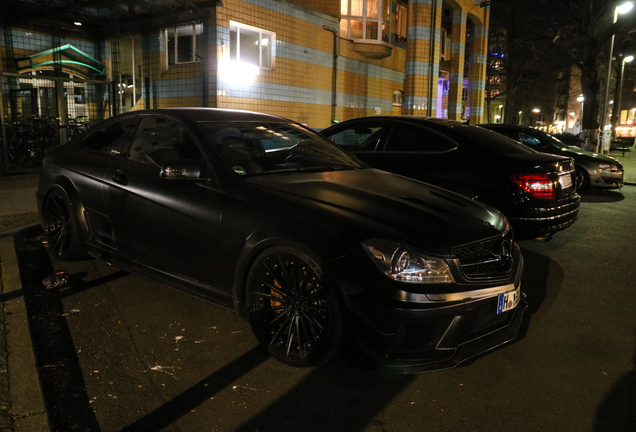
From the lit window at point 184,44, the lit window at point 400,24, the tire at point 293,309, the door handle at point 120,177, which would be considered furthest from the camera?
the lit window at point 400,24

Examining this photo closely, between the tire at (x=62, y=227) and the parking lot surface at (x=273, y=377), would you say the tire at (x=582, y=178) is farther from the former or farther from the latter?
the tire at (x=62, y=227)

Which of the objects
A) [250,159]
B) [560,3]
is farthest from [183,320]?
[560,3]

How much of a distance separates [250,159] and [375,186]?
3.22ft

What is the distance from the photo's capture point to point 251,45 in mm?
13570

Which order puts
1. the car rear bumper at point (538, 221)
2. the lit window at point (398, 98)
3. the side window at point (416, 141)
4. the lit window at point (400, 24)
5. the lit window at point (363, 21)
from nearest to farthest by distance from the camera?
the car rear bumper at point (538, 221), the side window at point (416, 141), the lit window at point (363, 21), the lit window at point (400, 24), the lit window at point (398, 98)

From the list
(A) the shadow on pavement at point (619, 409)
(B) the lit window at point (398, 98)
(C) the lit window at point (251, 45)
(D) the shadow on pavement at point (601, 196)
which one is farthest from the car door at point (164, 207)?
(B) the lit window at point (398, 98)

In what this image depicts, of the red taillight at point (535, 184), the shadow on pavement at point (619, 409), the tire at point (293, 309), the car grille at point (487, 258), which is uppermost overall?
the red taillight at point (535, 184)

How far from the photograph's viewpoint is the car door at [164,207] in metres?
3.73

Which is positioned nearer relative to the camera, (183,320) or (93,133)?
(183,320)

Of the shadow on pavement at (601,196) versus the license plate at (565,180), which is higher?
the license plate at (565,180)

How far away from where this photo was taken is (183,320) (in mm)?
4086

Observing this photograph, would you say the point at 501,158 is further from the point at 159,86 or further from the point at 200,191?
the point at 159,86

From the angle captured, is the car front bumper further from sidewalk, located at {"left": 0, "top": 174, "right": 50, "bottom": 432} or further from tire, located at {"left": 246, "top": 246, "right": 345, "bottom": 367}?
sidewalk, located at {"left": 0, "top": 174, "right": 50, "bottom": 432}

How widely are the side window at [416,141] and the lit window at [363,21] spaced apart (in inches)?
526
